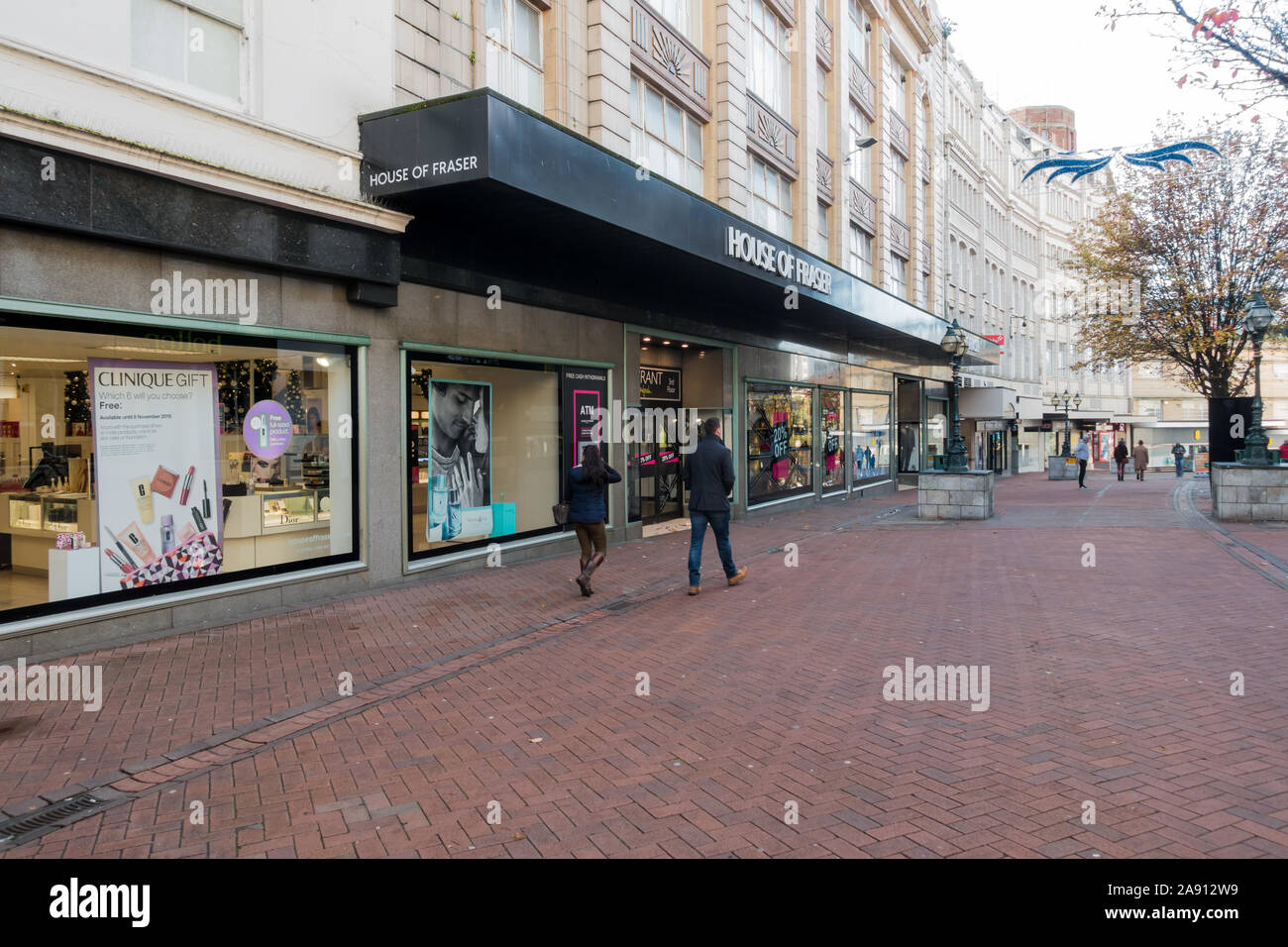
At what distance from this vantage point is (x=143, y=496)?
746 centimetres

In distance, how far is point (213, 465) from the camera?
26.5 ft

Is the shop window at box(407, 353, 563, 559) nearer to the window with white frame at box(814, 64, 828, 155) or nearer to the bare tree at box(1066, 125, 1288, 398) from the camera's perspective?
the window with white frame at box(814, 64, 828, 155)

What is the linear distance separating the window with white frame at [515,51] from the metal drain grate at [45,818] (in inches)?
367

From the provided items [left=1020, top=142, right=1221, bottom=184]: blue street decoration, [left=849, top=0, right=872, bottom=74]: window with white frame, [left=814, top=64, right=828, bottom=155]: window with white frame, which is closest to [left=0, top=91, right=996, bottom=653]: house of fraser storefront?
[left=814, top=64, right=828, bottom=155]: window with white frame

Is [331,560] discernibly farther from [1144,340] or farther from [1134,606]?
[1144,340]

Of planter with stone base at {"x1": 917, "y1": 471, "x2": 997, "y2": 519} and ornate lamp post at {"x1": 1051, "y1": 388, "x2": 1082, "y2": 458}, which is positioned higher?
ornate lamp post at {"x1": 1051, "y1": 388, "x2": 1082, "y2": 458}

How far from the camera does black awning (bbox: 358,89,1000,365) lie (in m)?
8.53

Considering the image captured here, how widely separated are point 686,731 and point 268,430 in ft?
19.1

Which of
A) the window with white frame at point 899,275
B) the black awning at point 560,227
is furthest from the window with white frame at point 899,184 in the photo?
the black awning at point 560,227

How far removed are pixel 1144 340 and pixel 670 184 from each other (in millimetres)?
21847

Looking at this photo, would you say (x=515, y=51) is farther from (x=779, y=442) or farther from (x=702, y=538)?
(x=779, y=442)

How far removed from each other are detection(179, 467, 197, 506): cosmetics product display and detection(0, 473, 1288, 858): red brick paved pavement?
49.7 inches

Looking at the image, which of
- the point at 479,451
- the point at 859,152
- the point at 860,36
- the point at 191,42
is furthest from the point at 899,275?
the point at 191,42
